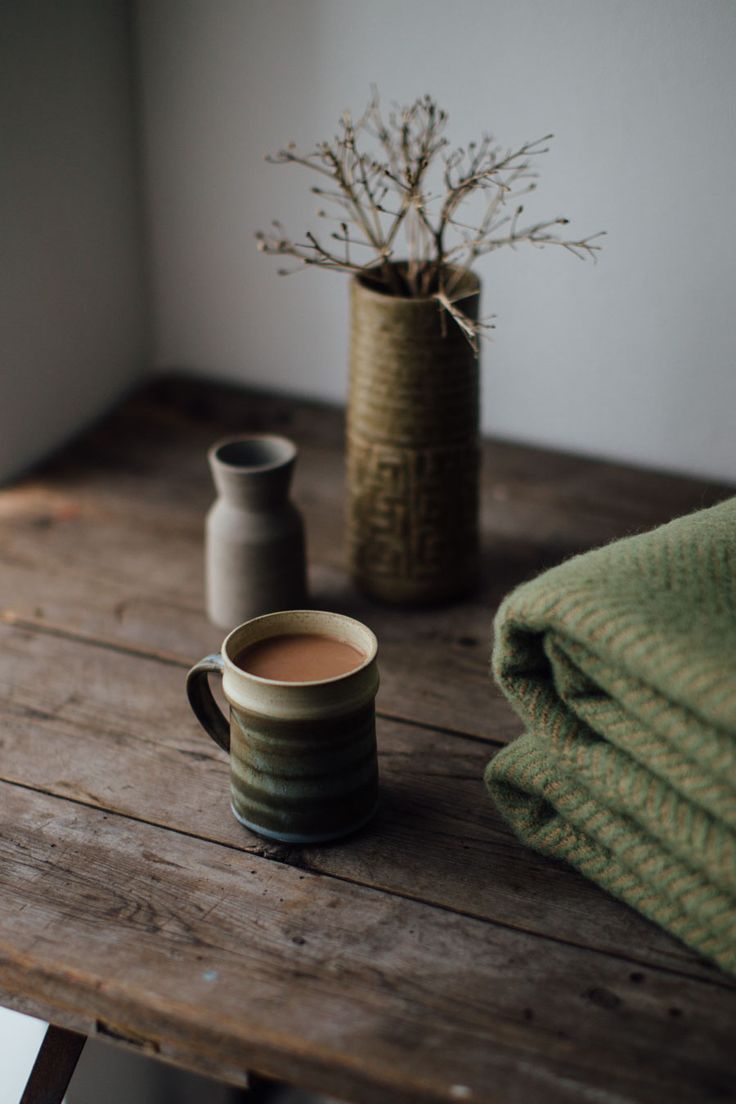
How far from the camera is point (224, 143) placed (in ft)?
4.51

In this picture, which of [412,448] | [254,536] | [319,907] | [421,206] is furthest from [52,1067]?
[421,206]

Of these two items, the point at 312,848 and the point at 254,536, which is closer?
the point at 312,848

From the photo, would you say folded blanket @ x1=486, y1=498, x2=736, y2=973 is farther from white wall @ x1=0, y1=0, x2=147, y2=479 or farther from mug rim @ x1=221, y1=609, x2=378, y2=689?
white wall @ x1=0, y1=0, x2=147, y2=479

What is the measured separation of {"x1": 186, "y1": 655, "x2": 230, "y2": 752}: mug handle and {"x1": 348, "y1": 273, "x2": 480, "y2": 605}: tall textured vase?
29 centimetres

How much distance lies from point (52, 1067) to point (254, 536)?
1.42 ft

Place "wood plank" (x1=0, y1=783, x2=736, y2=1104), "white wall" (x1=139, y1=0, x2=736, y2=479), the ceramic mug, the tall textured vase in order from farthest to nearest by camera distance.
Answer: "white wall" (x1=139, y1=0, x2=736, y2=479)
the tall textured vase
the ceramic mug
"wood plank" (x1=0, y1=783, x2=736, y2=1104)

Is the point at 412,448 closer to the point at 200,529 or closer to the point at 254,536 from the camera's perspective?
the point at 254,536

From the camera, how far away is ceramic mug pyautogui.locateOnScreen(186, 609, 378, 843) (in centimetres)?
69

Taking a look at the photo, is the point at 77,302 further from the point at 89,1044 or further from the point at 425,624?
the point at 89,1044

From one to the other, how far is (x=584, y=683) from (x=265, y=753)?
0.21 m

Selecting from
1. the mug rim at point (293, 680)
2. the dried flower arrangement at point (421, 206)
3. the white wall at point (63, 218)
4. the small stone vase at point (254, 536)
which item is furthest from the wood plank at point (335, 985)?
the white wall at point (63, 218)

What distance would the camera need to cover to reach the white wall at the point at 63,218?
3.92 feet

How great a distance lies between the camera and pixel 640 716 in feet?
2.01

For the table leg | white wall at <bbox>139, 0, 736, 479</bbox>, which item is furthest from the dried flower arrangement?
the table leg
